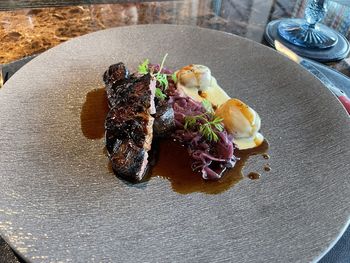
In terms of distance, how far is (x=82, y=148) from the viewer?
149cm

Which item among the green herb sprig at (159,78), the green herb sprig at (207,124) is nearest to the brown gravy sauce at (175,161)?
the green herb sprig at (207,124)

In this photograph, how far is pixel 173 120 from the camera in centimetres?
165

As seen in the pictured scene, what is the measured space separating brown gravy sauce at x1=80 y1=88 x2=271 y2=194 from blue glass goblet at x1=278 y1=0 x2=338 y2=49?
4.32 ft

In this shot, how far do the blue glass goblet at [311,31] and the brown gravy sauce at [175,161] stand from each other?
1318 millimetres

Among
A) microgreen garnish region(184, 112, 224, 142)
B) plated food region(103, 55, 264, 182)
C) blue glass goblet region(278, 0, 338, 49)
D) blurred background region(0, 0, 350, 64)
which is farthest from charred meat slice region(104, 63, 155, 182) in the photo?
blue glass goblet region(278, 0, 338, 49)

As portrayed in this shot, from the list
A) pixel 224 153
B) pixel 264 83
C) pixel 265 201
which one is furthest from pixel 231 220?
pixel 264 83

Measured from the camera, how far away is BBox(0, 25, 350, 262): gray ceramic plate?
3.77 ft

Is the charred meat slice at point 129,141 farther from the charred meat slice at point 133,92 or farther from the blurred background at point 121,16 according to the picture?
the blurred background at point 121,16

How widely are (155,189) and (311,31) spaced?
1988 mm

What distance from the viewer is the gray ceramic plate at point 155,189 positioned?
1150 mm

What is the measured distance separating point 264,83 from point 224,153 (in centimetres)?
58

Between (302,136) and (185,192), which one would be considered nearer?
(185,192)

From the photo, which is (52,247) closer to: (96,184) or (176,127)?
(96,184)

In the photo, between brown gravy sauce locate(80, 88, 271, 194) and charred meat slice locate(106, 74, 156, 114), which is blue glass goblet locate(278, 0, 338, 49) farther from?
charred meat slice locate(106, 74, 156, 114)
